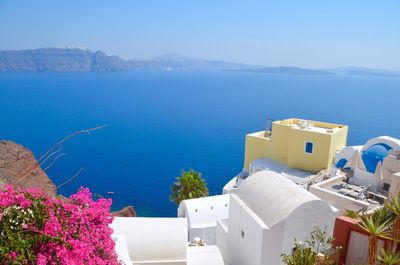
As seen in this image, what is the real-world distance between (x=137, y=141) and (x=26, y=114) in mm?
47506

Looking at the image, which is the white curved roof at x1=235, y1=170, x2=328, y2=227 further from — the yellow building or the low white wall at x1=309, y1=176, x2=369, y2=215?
the yellow building

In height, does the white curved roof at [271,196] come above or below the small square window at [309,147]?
above

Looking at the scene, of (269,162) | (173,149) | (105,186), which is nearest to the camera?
(269,162)

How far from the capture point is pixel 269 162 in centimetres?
3344

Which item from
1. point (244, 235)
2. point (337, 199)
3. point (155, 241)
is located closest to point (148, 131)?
point (337, 199)

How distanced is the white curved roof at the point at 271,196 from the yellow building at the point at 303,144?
704 inches

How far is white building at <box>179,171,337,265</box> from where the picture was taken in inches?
445

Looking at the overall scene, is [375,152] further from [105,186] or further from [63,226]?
[105,186]

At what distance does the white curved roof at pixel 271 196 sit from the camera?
11461 mm

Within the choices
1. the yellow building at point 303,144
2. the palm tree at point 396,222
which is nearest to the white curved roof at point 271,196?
the palm tree at point 396,222

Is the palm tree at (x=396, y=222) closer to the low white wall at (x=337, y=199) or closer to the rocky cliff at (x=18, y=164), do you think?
the low white wall at (x=337, y=199)

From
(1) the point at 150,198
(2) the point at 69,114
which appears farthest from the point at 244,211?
(2) the point at 69,114

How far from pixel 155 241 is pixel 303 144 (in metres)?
21.6

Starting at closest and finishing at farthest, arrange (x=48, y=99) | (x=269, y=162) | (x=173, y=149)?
1. (x=269, y=162)
2. (x=173, y=149)
3. (x=48, y=99)
